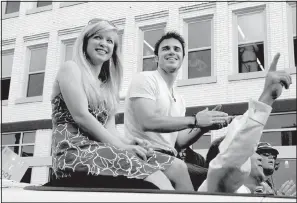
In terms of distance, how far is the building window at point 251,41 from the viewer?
8328mm

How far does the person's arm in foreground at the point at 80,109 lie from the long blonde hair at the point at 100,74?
37 millimetres

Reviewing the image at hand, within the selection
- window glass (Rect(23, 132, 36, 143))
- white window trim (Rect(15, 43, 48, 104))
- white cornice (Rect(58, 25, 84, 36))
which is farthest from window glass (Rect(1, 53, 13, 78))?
window glass (Rect(23, 132, 36, 143))

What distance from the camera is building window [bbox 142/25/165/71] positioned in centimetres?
946

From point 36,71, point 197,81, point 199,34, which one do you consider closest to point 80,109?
point 197,81

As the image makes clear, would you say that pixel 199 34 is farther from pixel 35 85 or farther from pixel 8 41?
pixel 8 41

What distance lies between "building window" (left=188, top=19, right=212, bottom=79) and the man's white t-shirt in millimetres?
7046

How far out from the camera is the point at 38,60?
11.0 metres

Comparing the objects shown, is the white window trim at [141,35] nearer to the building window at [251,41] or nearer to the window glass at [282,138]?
the building window at [251,41]

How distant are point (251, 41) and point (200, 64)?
1.13m

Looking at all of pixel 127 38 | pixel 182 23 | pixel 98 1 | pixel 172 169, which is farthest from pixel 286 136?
pixel 172 169

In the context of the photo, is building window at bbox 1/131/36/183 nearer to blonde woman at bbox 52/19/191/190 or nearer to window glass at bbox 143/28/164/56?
window glass at bbox 143/28/164/56

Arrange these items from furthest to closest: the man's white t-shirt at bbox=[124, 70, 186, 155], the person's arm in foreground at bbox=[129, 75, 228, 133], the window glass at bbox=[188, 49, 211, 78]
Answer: the window glass at bbox=[188, 49, 211, 78] < the man's white t-shirt at bbox=[124, 70, 186, 155] < the person's arm in foreground at bbox=[129, 75, 228, 133]

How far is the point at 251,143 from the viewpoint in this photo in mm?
1091

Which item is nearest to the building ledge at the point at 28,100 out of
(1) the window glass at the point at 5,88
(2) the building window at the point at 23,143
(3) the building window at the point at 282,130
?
(1) the window glass at the point at 5,88
